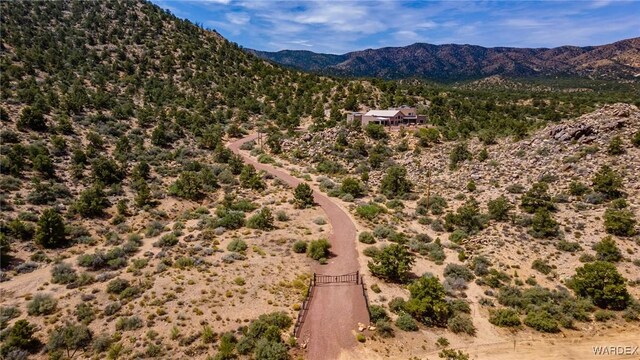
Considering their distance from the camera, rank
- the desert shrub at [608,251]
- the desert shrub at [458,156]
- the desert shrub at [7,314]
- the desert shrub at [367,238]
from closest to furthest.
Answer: the desert shrub at [7,314] → the desert shrub at [608,251] → the desert shrub at [367,238] → the desert shrub at [458,156]

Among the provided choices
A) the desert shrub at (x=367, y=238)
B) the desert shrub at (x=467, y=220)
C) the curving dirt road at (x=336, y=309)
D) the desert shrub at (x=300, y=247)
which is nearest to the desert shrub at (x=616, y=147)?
the desert shrub at (x=467, y=220)

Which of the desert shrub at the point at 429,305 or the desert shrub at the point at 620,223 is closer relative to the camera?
the desert shrub at the point at 429,305

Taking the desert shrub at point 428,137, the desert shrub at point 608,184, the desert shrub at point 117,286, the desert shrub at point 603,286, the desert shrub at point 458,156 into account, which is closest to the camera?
the desert shrub at point 603,286

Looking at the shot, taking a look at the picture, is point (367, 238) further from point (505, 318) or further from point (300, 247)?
point (505, 318)

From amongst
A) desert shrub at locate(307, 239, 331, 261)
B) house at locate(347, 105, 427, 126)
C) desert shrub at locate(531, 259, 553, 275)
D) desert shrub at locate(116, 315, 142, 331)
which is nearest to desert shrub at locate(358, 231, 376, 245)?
desert shrub at locate(307, 239, 331, 261)

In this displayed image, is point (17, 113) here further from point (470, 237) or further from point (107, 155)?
point (470, 237)

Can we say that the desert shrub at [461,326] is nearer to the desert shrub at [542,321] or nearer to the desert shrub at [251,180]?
the desert shrub at [542,321]

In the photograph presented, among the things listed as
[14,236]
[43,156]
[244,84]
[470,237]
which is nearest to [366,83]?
[244,84]

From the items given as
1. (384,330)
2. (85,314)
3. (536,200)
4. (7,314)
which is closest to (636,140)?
(536,200)
